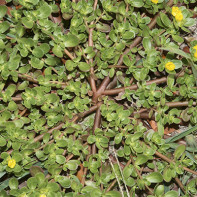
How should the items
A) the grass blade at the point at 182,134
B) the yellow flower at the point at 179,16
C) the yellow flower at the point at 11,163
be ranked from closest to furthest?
the yellow flower at the point at 11,163
the yellow flower at the point at 179,16
the grass blade at the point at 182,134

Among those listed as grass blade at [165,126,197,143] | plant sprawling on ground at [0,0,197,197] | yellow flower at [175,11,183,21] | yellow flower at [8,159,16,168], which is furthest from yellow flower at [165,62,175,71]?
yellow flower at [8,159,16,168]

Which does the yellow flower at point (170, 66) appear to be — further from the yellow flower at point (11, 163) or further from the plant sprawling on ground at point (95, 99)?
the yellow flower at point (11, 163)

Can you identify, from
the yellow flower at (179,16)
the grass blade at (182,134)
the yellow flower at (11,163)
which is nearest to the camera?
the yellow flower at (11,163)

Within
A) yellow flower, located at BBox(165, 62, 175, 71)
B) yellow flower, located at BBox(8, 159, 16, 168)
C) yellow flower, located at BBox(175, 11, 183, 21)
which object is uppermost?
yellow flower, located at BBox(175, 11, 183, 21)

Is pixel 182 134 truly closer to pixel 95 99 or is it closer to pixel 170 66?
pixel 170 66

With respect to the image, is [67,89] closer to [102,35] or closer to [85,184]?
[102,35]

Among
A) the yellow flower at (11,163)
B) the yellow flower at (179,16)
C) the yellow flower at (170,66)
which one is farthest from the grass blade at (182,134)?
the yellow flower at (11,163)

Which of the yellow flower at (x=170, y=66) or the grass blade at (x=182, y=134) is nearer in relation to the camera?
the yellow flower at (x=170, y=66)

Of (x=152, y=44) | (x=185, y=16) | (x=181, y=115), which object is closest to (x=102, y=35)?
(x=152, y=44)

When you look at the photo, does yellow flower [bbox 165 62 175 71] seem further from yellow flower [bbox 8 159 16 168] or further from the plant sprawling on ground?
yellow flower [bbox 8 159 16 168]
